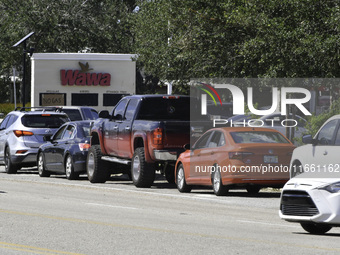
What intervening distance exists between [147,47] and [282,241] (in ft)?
65.4

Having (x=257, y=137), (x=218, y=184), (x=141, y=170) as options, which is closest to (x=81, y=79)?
(x=141, y=170)

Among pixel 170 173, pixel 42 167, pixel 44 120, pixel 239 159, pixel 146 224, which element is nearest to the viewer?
pixel 146 224

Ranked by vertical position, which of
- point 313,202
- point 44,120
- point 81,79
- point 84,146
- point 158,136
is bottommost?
point 313,202

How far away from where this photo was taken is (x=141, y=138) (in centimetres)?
2120

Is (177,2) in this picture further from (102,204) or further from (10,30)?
(10,30)

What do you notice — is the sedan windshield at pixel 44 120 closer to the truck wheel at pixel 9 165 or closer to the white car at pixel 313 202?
the truck wheel at pixel 9 165

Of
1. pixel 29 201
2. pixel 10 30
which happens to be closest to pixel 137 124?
pixel 29 201

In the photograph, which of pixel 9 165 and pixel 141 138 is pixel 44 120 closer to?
pixel 9 165

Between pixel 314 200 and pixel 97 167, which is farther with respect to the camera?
pixel 97 167

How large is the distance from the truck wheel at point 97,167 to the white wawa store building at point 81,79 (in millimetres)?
17861

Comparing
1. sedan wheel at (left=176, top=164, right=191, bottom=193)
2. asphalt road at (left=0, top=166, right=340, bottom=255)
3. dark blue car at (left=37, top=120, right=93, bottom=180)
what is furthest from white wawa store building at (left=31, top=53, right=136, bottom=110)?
sedan wheel at (left=176, top=164, right=191, bottom=193)

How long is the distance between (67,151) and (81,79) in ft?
57.7

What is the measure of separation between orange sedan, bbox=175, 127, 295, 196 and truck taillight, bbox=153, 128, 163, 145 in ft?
3.24

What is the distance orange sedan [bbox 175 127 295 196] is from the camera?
1803 cm
